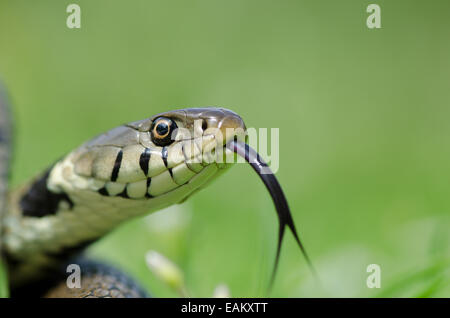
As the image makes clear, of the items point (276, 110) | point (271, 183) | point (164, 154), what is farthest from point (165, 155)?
point (276, 110)

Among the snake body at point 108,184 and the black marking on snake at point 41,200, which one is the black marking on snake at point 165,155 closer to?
the snake body at point 108,184

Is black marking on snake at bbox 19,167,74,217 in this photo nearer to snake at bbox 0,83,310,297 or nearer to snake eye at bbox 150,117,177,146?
snake at bbox 0,83,310,297

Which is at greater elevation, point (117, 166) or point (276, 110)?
point (117, 166)

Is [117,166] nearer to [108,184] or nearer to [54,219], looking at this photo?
[108,184]

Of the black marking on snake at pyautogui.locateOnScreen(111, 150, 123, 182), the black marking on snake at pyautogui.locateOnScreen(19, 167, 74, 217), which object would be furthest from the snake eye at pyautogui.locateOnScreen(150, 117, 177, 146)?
the black marking on snake at pyautogui.locateOnScreen(19, 167, 74, 217)

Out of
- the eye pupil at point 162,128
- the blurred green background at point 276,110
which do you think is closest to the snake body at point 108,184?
the eye pupil at point 162,128

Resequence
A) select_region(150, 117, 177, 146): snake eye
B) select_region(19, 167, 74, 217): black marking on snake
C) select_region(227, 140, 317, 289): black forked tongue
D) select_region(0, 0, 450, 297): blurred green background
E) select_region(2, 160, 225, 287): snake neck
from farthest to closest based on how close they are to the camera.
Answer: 1. select_region(0, 0, 450, 297): blurred green background
2. select_region(19, 167, 74, 217): black marking on snake
3. select_region(2, 160, 225, 287): snake neck
4. select_region(150, 117, 177, 146): snake eye
5. select_region(227, 140, 317, 289): black forked tongue

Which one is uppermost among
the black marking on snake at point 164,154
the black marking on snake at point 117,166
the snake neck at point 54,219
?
the black marking on snake at point 164,154
